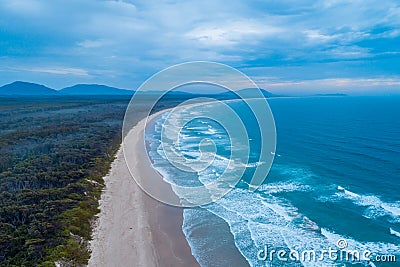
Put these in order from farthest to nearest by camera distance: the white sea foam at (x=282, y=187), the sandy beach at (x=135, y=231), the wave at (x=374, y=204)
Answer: the white sea foam at (x=282, y=187)
the wave at (x=374, y=204)
the sandy beach at (x=135, y=231)

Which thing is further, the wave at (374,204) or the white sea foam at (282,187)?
the white sea foam at (282,187)

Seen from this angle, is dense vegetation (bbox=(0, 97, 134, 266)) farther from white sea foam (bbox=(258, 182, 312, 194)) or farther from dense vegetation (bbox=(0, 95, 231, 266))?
white sea foam (bbox=(258, 182, 312, 194))

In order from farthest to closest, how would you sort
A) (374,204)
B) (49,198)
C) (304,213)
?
(374,204)
(49,198)
(304,213)

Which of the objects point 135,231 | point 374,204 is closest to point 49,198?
point 135,231

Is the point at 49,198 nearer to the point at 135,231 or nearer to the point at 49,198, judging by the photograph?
the point at 49,198

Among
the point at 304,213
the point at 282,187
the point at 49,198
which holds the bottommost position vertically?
the point at 304,213

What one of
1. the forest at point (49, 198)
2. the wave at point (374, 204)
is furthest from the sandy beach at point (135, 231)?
the wave at point (374, 204)

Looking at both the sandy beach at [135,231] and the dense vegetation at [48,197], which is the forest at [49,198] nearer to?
the dense vegetation at [48,197]

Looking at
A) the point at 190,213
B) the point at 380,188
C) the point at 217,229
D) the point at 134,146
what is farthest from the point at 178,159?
the point at 380,188

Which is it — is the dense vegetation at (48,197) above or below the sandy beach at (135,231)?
above
